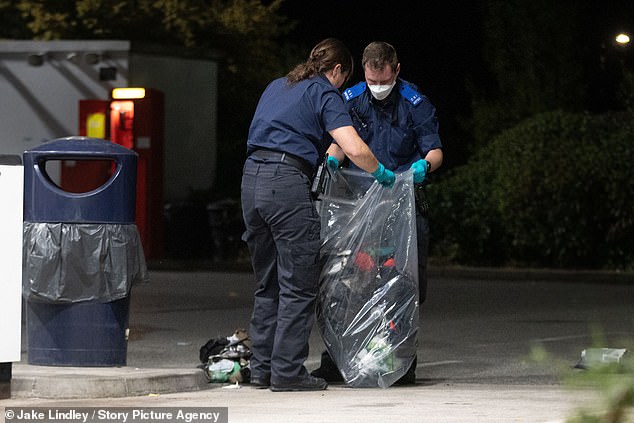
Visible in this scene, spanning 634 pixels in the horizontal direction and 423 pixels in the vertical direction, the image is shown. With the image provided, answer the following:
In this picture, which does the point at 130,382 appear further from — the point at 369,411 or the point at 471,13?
the point at 471,13

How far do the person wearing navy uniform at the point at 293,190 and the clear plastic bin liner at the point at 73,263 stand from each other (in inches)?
30.7

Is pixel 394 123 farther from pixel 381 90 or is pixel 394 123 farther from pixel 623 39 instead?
pixel 623 39

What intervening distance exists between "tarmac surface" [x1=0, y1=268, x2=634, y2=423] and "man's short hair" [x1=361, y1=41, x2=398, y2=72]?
5.79 ft

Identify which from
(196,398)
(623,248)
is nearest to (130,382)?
(196,398)

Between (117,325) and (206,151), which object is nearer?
(117,325)

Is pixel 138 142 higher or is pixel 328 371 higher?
pixel 138 142

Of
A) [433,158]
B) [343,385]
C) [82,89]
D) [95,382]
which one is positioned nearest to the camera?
[95,382]

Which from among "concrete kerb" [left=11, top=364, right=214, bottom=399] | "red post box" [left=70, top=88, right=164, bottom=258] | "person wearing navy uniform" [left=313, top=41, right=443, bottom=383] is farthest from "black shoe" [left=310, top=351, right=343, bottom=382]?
"red post box" [left=70, top=88, right=164, bottom=258]

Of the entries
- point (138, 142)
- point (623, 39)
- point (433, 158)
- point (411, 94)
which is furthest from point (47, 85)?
point (433, 158)

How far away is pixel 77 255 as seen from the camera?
7602 mm

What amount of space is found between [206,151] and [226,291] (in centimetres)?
822

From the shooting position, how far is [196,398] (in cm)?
695

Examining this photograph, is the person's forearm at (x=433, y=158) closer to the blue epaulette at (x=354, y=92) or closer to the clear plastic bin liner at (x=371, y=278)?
the clear plastic bin liner at (x=371, y=278)

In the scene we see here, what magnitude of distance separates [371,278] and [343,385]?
60cm
